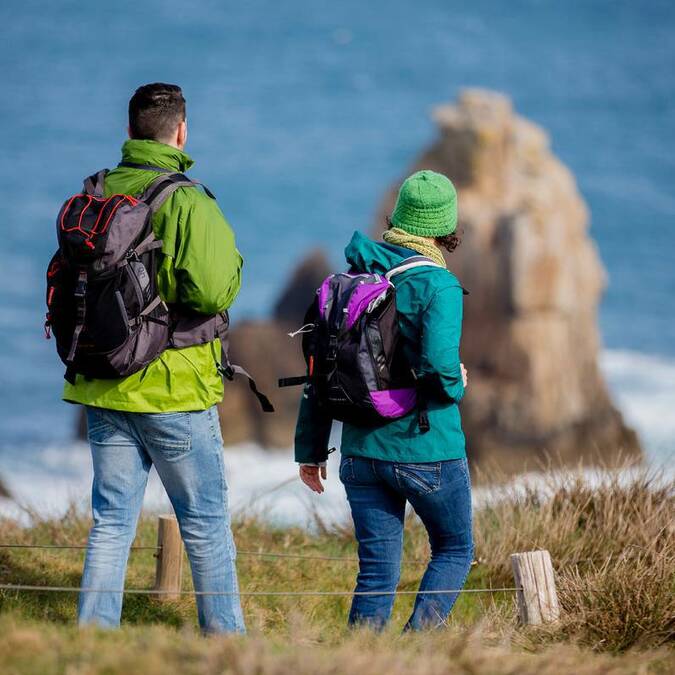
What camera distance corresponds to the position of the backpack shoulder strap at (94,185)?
385 centimetres

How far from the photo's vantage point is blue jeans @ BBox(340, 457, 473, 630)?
3977 millimetres

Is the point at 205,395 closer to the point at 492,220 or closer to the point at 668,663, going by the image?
the point at 668,663

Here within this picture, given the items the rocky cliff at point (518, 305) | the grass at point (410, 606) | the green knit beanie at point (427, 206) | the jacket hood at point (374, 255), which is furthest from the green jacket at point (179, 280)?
the rocky cliff at point (518, 305)

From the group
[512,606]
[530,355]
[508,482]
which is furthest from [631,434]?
[512,606]

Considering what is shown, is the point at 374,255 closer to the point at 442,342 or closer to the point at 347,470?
the point at 442,342

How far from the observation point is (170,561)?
5.18 meters

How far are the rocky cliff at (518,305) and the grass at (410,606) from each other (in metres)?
23.4

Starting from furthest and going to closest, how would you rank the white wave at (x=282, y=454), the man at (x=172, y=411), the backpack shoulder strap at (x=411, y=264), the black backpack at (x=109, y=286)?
the white wave at (x=282, y=454)
the backpack shoulder strap at (x=411, y=264)
the man at (x=172, y=411)
the black backpack at (x=109, y=286)

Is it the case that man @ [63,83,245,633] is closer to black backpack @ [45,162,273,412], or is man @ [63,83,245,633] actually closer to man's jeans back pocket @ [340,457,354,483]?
black backpack @ [45,162,273,412]

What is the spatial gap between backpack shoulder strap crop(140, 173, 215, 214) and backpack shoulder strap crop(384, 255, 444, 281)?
2.47 ft

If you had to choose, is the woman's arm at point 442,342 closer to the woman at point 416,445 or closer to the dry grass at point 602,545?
the woman at point 416,445

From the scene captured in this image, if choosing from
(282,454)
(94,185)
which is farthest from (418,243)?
(282,454)

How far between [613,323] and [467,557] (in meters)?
62.0

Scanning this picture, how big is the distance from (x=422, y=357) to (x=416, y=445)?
0.32m
